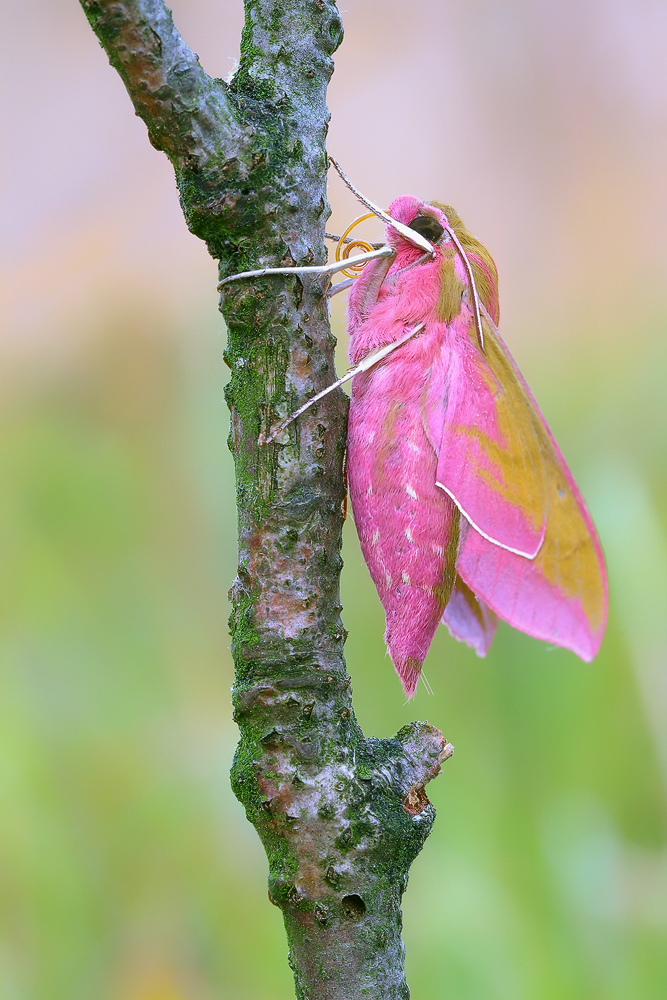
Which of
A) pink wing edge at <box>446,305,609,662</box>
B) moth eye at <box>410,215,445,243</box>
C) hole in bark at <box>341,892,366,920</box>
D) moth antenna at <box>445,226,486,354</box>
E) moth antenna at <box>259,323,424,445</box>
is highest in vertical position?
moth eye at <box>410,215,445,243</box>

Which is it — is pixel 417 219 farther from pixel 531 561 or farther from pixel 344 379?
pixel 531 561

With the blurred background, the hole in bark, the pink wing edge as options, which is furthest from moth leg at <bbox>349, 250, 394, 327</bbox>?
the blurred background

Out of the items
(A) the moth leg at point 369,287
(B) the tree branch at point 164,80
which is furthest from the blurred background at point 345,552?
(B) the tree branch at point 164,80

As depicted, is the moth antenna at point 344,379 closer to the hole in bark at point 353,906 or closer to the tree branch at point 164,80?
the tree branch at point 164,80

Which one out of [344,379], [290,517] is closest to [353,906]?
[290,517]

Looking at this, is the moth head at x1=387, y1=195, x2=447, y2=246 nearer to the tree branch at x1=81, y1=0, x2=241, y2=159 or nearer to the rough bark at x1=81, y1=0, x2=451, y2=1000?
the rough bark at x1=81, y1=0, x2=451, y2=1000
